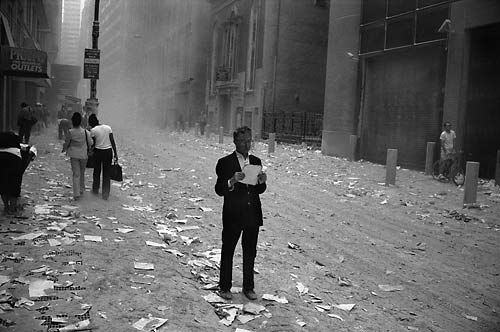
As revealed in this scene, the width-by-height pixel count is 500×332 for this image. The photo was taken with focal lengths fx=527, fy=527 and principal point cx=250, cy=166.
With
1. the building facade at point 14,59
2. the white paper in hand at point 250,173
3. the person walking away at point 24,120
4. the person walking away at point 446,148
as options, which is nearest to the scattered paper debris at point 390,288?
the white paper in hand at point 250,173

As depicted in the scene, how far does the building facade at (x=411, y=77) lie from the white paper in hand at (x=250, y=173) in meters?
14.6

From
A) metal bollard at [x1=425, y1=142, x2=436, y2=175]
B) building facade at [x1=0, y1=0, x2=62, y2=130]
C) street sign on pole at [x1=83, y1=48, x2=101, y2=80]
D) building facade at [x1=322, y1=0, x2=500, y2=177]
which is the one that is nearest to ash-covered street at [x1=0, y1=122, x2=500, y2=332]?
metal bollard at [x1=425, y1=142, x2=436, y2=175]

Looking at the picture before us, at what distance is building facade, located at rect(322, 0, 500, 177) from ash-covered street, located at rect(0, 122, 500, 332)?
21.4 feet

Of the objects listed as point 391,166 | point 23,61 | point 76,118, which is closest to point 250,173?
point 76,118

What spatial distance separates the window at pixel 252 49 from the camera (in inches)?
1601

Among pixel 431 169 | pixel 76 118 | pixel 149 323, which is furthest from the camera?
pixel 431 169

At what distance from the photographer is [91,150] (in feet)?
34.2

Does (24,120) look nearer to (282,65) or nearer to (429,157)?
(429,157)

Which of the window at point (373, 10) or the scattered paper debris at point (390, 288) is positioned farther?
the window at point (373, 10)

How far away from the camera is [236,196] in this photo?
5.28 metres

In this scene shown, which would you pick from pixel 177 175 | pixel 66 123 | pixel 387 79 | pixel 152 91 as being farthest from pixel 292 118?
pixel 152 91

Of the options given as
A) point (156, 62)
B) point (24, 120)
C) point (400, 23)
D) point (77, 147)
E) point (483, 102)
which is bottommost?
point (77, 147)

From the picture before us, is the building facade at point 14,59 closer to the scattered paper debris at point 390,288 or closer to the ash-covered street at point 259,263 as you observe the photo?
the ash-covered street at point 259,263

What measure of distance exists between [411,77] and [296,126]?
13.9 m
